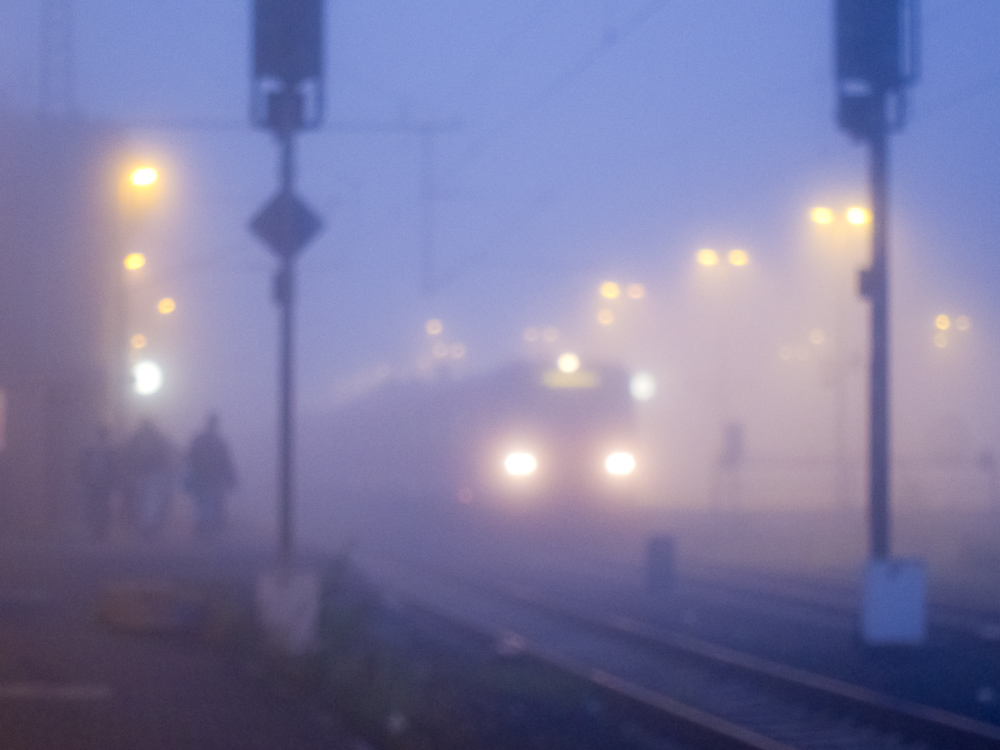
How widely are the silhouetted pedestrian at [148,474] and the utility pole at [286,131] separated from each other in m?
8.55

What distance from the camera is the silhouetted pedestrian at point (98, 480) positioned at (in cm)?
1936

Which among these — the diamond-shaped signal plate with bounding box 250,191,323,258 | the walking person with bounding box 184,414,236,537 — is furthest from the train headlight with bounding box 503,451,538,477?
the diamond-shaped signal plate with bounding box 250,191,323,258

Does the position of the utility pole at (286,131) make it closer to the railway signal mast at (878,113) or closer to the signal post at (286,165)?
the signal post at (286,165)

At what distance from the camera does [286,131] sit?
40.1 feet

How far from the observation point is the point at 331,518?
42594 millimetres

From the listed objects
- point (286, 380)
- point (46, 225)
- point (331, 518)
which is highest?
point (46, 225)

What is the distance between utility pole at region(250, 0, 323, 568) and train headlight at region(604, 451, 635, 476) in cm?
1718

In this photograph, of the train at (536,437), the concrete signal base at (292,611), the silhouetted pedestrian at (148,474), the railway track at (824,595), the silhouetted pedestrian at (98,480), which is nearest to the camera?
the concrete signal base at (292,611)

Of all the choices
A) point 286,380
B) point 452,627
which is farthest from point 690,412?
point 286,380

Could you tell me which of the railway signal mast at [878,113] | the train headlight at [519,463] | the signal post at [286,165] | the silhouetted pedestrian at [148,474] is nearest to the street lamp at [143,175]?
the silhouetted pedestrian at [148,474]

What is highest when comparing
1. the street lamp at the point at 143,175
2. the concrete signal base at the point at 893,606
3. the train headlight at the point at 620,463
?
the street lamp at the point at 143,175

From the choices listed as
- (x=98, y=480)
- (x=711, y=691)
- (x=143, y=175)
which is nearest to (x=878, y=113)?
(x=711, y=691)

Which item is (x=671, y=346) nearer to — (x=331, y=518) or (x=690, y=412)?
(x=690, y=412)

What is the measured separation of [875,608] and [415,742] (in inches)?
278
